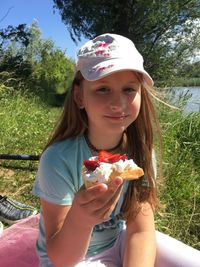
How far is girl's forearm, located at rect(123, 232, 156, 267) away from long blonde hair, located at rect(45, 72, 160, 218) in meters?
0.10

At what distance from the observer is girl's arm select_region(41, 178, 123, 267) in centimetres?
111

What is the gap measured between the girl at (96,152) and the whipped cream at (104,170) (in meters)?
0.09

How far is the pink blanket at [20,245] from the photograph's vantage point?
2055 mm

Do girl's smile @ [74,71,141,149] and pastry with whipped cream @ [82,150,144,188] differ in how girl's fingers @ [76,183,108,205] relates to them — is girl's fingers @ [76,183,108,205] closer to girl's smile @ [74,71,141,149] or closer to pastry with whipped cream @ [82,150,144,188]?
pastry with whipped cream @ [82,150,144,188]

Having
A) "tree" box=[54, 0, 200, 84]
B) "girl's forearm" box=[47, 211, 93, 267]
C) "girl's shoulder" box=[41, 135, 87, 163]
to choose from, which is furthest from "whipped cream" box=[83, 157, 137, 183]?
"tree" box=[54, 0, 200, 84]

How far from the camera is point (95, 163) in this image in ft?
3.92

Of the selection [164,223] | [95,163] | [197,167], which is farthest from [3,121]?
[95,163]

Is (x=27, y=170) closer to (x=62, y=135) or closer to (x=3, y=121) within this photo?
(x=3, y=121)

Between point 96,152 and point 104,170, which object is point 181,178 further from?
point 104,170

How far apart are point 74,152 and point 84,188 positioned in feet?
1.09

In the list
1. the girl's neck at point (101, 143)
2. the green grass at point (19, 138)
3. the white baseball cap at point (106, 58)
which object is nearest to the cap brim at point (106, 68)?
the white baseball cap at point (106, 58)

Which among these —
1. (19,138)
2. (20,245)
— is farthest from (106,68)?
(19,138)

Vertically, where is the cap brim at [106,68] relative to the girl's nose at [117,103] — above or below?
above

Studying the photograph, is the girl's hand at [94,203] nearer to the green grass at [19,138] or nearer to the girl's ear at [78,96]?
the girl's ear at [78,96]
